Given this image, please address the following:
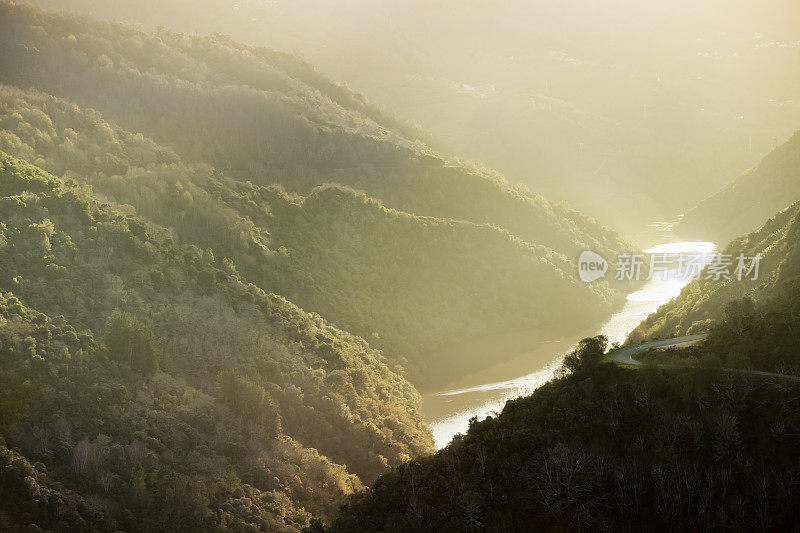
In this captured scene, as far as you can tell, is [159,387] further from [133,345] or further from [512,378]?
[512,378]

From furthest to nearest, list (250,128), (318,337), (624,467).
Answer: (250,128) < (318,337) < (624,467)

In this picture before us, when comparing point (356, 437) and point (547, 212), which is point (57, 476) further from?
point (547, 212)

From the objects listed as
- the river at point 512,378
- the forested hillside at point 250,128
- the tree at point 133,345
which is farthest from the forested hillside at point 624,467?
the forested hillside at point 250,128

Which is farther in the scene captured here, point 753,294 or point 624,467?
point 753,294

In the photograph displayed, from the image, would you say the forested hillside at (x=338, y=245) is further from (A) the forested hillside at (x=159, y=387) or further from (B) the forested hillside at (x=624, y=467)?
(B) the forested hillside at (x=624, y=467)

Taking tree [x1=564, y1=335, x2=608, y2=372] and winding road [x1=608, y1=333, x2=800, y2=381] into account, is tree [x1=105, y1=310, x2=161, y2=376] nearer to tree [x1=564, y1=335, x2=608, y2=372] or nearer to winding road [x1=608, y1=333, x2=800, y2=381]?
tree [x1=564, y1=335, x2=608, y2=372]

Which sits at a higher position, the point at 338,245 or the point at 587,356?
the point at 338,245

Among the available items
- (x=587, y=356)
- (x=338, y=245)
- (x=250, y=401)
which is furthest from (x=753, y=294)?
(x=338, y=245)
